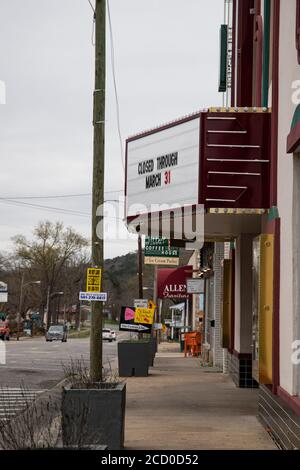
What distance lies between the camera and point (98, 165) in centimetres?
1248

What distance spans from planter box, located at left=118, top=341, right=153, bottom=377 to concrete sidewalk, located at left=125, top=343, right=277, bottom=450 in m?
0.54

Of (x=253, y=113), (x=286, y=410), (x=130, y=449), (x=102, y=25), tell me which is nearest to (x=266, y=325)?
(x=286, y=410)

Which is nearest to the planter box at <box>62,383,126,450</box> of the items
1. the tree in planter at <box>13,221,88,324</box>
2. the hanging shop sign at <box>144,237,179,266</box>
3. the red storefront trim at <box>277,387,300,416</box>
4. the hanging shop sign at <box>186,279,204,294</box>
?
the red storefront trim at <box>277,387,300,416</box>

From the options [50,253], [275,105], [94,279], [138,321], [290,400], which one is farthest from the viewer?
[50,253]

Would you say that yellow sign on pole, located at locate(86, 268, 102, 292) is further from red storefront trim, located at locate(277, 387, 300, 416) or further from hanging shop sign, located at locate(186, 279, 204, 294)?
hanging shop sign, located at locate(186, 279, 204, 294)

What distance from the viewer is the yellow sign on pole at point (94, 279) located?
12523 millimetres

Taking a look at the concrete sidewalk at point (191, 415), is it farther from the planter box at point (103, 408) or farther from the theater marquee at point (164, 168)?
the theater marquee at point (164, 168)

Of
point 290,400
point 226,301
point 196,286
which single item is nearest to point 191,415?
point 290,400

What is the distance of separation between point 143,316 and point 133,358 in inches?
154

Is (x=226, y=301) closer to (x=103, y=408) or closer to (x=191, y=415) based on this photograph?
(x=191, y=415)

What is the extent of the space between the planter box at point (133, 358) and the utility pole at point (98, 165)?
9.63 meters

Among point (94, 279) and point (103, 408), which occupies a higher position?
point (94, 279)
